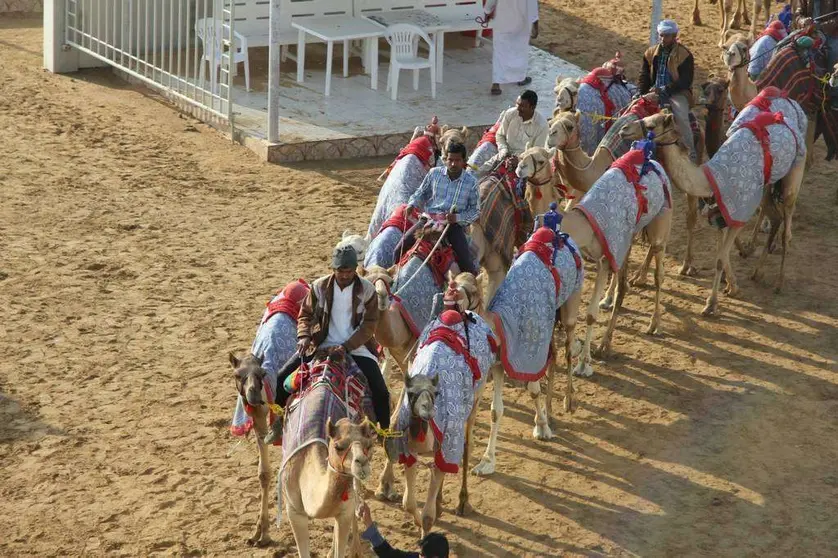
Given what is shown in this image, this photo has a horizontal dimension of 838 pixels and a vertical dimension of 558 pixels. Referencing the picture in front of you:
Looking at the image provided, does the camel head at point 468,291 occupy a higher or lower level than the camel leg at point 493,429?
higher

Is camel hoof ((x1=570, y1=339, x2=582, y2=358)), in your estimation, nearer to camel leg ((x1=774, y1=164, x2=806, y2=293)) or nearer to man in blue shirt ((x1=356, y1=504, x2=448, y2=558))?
camel leg ((x1=774, y1=164, x2=806, y2=293))

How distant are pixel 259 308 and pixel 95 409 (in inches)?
86.1

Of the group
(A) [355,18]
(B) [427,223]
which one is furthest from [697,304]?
(A) [355,18]

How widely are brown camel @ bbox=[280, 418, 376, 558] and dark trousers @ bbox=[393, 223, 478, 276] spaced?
2.68 m

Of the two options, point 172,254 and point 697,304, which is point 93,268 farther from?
point 697,304

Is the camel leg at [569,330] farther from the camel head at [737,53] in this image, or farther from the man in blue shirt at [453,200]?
the camel head at [737,53]

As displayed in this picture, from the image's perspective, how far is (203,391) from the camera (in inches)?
402

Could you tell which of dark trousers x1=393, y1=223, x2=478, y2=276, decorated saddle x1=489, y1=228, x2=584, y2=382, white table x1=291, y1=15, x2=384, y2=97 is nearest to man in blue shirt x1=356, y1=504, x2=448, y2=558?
decorated saddle x1=489, y1=228, x2=584, y2=382

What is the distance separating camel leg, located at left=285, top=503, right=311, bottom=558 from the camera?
7382 mm

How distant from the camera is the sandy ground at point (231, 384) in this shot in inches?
341

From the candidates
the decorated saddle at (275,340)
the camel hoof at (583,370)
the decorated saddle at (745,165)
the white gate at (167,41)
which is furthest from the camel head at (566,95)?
the white gate at (167,41)

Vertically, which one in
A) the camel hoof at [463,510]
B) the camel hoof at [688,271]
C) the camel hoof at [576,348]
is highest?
the camel hoof at [688,271]

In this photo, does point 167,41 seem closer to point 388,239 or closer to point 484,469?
point 388,239

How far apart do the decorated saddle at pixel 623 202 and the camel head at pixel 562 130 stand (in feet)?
1.86
